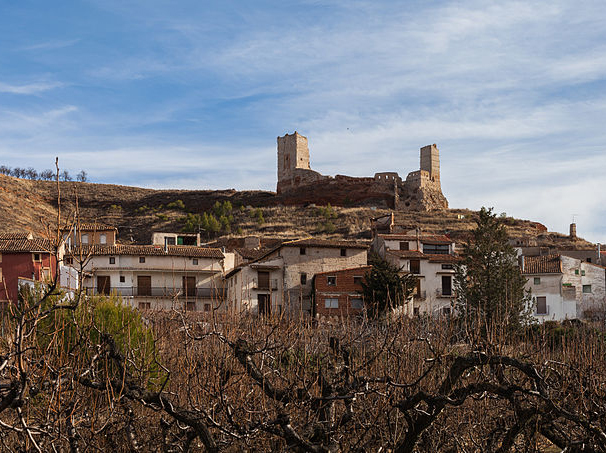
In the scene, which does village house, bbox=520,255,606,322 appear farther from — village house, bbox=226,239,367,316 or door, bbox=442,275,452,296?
village house, bbox=226,239,367,316

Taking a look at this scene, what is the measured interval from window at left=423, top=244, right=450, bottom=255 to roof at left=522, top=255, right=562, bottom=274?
4.94 m

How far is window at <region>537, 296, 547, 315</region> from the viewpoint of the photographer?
39531 millimetres

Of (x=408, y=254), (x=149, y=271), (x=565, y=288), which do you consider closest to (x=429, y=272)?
(x=408, y=254)

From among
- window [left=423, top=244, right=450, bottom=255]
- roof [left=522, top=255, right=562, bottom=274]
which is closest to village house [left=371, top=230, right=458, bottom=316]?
window [left=423, top=244, right=450, bottom=255]

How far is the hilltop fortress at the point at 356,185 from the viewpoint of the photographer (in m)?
90.4

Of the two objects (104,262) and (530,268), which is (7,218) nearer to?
(104,262)

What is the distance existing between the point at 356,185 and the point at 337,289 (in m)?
58.0

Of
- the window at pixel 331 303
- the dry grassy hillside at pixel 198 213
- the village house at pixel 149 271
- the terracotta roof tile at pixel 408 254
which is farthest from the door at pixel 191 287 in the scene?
the dry grassy hillside at pixel 198 213

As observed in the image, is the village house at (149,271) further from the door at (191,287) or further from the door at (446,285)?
the door at (446,285)

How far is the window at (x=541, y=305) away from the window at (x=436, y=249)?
634cm

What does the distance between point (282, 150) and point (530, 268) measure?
64979 millimetres

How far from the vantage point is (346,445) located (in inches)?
398

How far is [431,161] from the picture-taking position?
3782 inches

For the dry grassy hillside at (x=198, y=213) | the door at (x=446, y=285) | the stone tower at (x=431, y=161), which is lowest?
the door at (x=446, y=285)
